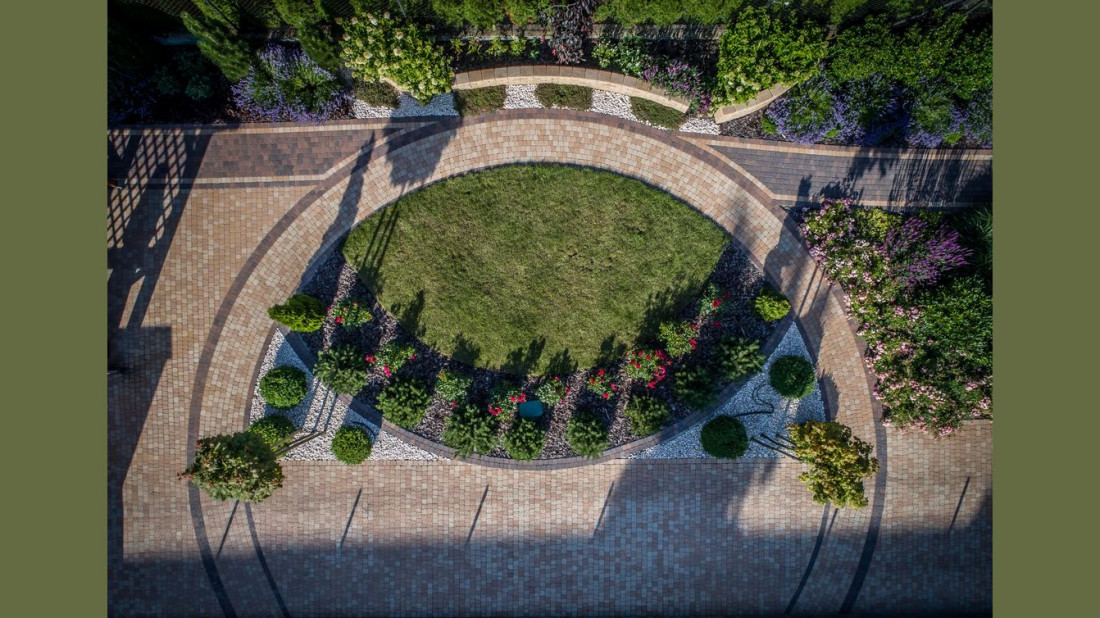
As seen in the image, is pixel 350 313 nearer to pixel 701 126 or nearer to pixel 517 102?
pixel 517 102

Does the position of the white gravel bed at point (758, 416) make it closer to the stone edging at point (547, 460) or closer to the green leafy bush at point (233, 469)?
the stone edging at point (547, 460)

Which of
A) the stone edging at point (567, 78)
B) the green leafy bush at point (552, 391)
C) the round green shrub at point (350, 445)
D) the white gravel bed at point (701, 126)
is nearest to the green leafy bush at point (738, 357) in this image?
the green leafy bush at point (552, 391)

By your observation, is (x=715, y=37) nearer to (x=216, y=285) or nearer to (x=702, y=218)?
(x=702, y=218)

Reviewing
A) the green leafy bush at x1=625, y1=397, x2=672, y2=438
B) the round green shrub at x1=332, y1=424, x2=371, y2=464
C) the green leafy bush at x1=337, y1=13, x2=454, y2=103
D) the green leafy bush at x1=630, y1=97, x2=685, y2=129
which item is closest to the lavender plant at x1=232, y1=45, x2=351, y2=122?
the green leafy bush at x1=337, y1=13, x2=454, y2=103

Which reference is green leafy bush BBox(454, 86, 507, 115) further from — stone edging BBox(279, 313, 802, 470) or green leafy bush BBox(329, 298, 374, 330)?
stone edging BBox(279, 313, 802, 470)

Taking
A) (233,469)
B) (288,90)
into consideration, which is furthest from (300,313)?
(288,90)
